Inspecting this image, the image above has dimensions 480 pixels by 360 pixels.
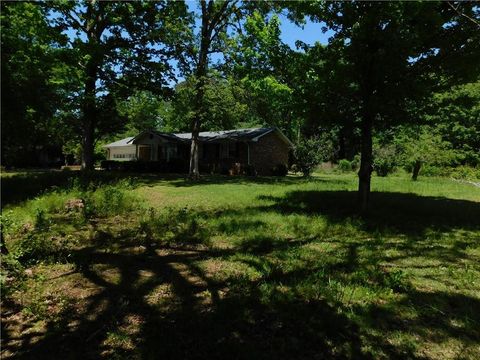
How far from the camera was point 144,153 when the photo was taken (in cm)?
4225

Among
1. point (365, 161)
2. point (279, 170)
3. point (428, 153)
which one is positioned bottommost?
point (279, 170)

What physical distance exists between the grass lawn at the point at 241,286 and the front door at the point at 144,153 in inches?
1234

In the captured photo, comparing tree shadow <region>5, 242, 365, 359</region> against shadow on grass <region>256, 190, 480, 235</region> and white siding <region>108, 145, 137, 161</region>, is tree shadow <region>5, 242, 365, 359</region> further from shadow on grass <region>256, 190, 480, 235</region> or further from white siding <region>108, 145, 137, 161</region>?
white siding <region>108, 145, 137, 161</region>

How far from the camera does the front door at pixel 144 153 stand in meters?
41.2

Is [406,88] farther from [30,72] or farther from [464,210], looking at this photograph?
[30,72]

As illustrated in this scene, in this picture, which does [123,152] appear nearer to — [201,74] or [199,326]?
[201,74]

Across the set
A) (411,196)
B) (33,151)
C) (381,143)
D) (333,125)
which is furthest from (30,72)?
(381,143)

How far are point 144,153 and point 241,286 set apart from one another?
38.5m

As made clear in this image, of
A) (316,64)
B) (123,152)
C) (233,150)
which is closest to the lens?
(316,64)

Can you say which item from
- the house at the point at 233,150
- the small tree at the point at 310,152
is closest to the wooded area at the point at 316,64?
the house at the point at 233,150

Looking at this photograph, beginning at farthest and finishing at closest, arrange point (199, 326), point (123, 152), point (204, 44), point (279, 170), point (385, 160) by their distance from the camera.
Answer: point (123, 152), point (385, 160), point (279, 170), point (204, 44), point (199, 326)

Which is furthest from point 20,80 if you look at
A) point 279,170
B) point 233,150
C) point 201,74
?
point 279,170

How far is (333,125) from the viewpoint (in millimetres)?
11148

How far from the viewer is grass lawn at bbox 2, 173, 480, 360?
4.01 metres
